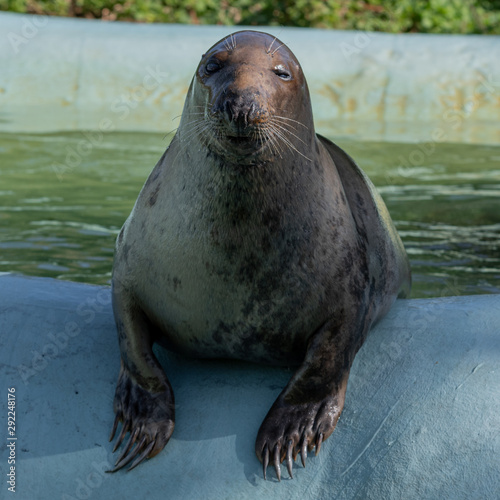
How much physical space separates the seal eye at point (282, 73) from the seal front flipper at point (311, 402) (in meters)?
0.87

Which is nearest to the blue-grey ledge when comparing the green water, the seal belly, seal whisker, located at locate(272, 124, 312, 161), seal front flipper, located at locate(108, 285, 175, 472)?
seal front flipper, located at locate(108, 285, 175, 472)

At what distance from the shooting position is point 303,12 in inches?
561

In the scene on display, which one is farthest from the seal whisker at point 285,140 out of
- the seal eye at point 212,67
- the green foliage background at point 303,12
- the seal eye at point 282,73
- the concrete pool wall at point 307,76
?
the green foliage background at point 303,12

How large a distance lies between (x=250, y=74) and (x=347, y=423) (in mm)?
1257

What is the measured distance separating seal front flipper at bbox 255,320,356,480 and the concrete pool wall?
24.3 ft

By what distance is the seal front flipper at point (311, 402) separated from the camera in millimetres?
2965

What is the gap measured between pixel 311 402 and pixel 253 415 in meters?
0.22

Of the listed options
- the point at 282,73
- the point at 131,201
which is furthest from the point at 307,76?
the point at 282,73

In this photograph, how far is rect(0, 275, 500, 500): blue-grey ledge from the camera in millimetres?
2930

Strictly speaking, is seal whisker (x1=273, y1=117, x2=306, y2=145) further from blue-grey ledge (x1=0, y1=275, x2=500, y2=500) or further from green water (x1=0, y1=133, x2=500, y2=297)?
green water (x1=0, y1=133, x2=500, y2=297)

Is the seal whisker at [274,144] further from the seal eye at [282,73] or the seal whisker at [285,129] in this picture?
the seal eye at [282,73]

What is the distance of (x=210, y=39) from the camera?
34.6 feet

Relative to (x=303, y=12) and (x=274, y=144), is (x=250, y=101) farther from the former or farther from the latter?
(x=303, y=12)

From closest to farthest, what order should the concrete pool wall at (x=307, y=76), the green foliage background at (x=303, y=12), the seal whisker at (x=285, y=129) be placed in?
the seal whisker at (x=285, y=129) < the concrete pool wall at (x=307, y=76) < the green foliage background at (x=303, y=12)
